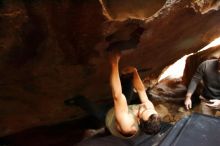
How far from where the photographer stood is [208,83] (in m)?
5.32

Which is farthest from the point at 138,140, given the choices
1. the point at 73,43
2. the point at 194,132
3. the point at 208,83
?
the point at 208,83

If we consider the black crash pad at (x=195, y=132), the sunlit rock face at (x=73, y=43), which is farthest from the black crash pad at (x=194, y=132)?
the sunlit rock face at (x=73, y=43)

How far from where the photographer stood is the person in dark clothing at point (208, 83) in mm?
5176

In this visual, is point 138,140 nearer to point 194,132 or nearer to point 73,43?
point 194,132

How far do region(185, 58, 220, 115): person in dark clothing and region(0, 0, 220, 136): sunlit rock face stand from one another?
54cm

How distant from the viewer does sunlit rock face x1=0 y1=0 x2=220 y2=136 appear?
8.90 ft

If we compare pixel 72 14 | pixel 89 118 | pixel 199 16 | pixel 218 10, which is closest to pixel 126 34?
pixel 72 14

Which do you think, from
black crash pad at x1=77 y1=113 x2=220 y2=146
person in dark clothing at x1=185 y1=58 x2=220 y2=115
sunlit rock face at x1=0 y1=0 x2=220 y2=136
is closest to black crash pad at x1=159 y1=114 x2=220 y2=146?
black crash pad at x1=77 y1=113 x2=220 y2=146

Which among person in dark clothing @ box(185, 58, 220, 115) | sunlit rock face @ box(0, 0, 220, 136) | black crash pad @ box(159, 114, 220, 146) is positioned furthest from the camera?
person in dark clothing @ box(185, 58, 220, 115)

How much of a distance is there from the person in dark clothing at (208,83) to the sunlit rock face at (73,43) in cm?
54

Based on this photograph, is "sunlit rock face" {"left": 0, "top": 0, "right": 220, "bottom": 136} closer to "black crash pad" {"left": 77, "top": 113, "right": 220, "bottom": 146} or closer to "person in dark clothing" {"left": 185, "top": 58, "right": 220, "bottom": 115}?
"person in dark clothing" {"left": 185, "top": 58, "right": 220, "bottom": 115}

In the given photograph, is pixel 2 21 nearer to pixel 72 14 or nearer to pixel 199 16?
pixel 72 14

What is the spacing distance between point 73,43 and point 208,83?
10.2 feet

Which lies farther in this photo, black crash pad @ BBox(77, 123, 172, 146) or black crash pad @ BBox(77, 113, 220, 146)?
black crash pad @ BBox(77, 123, 172, 146)
